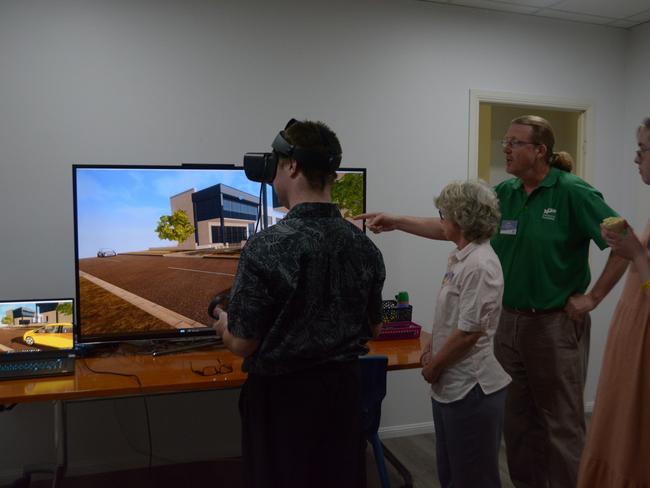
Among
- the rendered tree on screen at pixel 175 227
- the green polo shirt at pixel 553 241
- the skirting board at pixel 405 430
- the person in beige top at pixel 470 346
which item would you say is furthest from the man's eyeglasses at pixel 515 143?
the skirting board at pixel 405 430

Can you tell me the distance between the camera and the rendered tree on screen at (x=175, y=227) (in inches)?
98.9

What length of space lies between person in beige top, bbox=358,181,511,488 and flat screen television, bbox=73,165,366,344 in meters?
1.02

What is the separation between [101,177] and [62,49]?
816 millimetres

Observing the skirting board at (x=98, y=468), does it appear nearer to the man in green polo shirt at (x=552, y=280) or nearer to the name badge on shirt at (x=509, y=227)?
the man in green polo shirt at (x=552, y=280)

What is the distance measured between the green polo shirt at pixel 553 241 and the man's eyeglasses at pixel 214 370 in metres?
1.33

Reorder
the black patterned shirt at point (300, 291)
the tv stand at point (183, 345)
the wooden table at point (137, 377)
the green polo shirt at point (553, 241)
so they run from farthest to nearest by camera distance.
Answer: the tv stand at point (183, 345), the green polo shirt at point (553, 241), the wooden table at point (137, 377), the black patterned shirt at point (300, 291)

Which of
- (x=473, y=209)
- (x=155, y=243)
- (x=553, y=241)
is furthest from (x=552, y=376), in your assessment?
(x=155, y=243)

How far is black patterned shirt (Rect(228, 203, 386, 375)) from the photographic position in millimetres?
1345

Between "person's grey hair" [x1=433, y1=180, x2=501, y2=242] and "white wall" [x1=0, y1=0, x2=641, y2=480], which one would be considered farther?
"white wall" [x1=0, y1=0, x2=641, y2=480]

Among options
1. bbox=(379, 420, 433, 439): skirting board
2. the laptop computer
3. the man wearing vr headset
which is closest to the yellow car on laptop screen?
the laptop computer

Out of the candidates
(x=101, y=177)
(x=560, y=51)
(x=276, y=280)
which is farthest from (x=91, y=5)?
(x=560, y=51)

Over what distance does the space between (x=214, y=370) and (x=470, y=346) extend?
104cm

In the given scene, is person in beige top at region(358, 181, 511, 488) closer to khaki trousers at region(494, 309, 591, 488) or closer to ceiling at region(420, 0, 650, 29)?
khaki trousers at region(494, 309, 591, 488)

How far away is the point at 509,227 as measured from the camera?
2.58 meters
